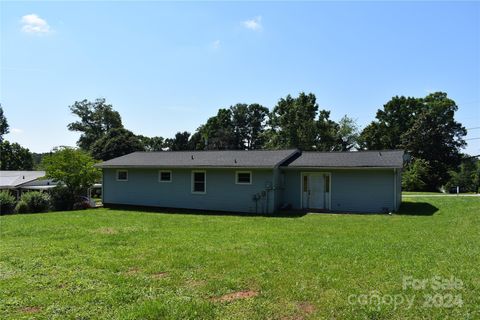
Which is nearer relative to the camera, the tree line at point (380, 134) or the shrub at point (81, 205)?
the shrub at point (81, 205)

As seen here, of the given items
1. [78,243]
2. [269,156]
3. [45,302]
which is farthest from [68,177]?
[45,302]

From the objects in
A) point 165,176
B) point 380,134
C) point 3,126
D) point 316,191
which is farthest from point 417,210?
point 3,126

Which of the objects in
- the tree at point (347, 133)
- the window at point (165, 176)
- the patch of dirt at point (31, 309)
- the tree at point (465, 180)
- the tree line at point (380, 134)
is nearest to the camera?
the patch of dirt at point (31, 309)

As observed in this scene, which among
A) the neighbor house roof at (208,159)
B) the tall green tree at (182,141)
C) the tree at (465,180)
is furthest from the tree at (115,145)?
the tree at (465,180)

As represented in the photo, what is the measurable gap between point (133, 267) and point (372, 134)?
47000 mm

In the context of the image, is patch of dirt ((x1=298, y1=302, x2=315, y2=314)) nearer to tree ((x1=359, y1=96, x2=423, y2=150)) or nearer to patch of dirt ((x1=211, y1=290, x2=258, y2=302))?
patch of dirt ((x1=211, y1=290, x2=258, y2=302))

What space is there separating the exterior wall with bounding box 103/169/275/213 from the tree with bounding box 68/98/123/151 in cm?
3961

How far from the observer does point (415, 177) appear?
36.2 metres

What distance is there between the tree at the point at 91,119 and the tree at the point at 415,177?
137ft

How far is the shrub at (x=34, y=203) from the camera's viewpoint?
2059cm

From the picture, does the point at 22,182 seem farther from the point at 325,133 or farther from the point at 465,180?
the point at 465,180

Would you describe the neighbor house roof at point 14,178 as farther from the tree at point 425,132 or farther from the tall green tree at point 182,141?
the tree at point 425,132

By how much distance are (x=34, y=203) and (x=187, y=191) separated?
8.81m

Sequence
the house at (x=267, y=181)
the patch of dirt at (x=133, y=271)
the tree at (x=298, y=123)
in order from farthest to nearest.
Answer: the tree at (x=298, y=123), the house at (x=267, y=181), the patch of dirt at (x=133, y=271)
